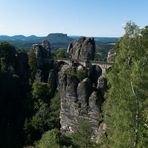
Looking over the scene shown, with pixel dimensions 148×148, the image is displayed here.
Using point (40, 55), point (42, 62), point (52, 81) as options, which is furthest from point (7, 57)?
point (52, 81)

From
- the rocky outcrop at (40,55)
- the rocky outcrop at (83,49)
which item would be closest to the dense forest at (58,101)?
the rocky outcrop at (40,55)

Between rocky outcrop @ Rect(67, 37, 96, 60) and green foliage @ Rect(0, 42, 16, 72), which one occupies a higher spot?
rocky outcrop @ Rect(67, 37, 96, 60)

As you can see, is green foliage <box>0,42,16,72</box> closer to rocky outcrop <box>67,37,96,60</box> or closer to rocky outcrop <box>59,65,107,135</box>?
rocky outcrop <box>67,37,96,60</box>

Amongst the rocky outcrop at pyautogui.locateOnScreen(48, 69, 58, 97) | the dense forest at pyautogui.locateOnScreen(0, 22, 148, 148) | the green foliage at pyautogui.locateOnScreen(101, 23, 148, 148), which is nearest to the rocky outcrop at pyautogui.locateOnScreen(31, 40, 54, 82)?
the dense forest at pyautogui.locateOnScreen(0, 22, 148, 148)

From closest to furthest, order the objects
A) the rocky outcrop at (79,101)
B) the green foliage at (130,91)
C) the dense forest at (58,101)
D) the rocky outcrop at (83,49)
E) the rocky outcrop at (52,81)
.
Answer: the green foliage at (130,91) < the dense forest at (58,101) < the rocky outcrop at (79,101) < the rocky outcrop at (83,49) < the rocky outcrop at (52,81)

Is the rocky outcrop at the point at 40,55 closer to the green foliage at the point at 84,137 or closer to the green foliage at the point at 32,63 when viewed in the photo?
the green foliage at the point at 32,63

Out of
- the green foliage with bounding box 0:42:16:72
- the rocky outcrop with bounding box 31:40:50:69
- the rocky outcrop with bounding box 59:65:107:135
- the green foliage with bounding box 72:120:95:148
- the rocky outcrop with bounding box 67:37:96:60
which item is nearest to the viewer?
the green foliage with bounding box 72:120:95:148

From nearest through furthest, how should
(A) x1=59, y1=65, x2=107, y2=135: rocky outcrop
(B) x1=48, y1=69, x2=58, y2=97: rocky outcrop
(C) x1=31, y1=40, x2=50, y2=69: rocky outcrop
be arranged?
(A) x1=59, y1=65, x2=107, y2=135: rocky outcrop < (B) x1=48, y1=69, x2=58, y2=97: rocky outcrop < (C) x1=31, y1=40, x2=50, y2=69: rocky outcrop
